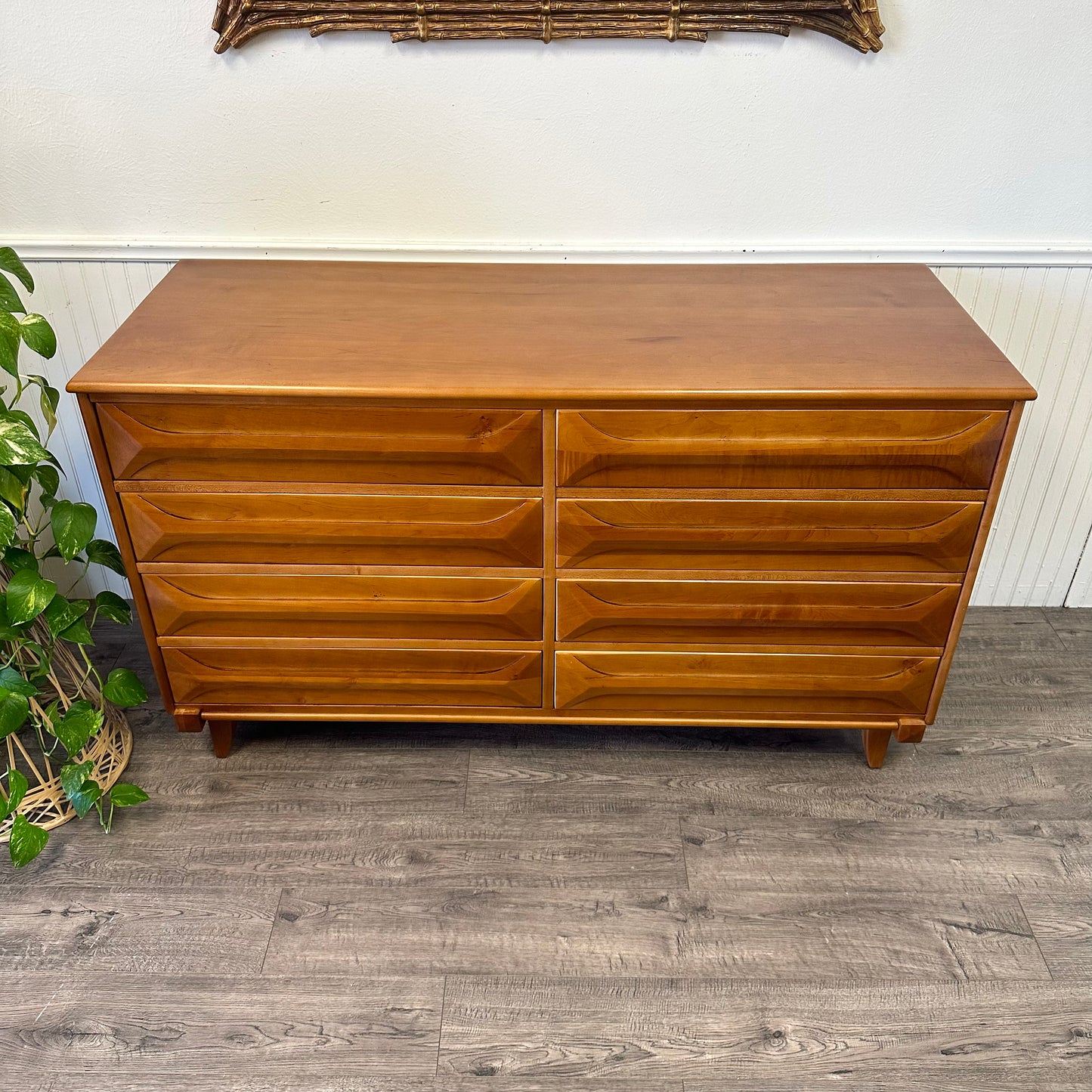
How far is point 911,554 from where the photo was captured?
165 cm

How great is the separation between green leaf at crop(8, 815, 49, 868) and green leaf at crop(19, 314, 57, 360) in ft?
2.61

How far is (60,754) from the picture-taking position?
1.96m

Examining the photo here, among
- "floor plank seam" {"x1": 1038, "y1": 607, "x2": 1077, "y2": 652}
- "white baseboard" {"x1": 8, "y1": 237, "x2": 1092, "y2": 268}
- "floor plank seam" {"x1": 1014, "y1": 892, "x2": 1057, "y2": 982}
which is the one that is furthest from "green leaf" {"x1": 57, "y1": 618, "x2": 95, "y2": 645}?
"floor plank seam" {"x1": 1038, "y1": 607, "x2": 1077, "y2": 652}

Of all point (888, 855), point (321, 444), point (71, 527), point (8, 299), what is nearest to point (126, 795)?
point (71, 527)

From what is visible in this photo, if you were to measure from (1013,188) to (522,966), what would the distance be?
167cm

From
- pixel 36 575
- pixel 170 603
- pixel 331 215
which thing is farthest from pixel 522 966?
pixel 331 215

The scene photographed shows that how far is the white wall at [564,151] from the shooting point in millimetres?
1779

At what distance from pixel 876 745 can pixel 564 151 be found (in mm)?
1285

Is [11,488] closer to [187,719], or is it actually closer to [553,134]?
[187,719]

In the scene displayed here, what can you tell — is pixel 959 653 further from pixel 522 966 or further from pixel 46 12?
pixel 46 12

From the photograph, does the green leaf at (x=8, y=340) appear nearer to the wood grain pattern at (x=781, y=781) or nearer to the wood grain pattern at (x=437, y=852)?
the wood grain pattern at (x=437, y=852)

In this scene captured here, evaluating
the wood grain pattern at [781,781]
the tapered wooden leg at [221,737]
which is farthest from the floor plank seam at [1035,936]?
the tapered wooden leg at [221,737]

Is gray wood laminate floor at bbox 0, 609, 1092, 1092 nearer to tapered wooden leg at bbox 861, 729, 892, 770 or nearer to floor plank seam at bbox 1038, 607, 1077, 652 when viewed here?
tapered wooden leg at bbox 861, 729, 892, 770

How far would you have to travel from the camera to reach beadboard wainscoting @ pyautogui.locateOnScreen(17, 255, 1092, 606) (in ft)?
6.49
